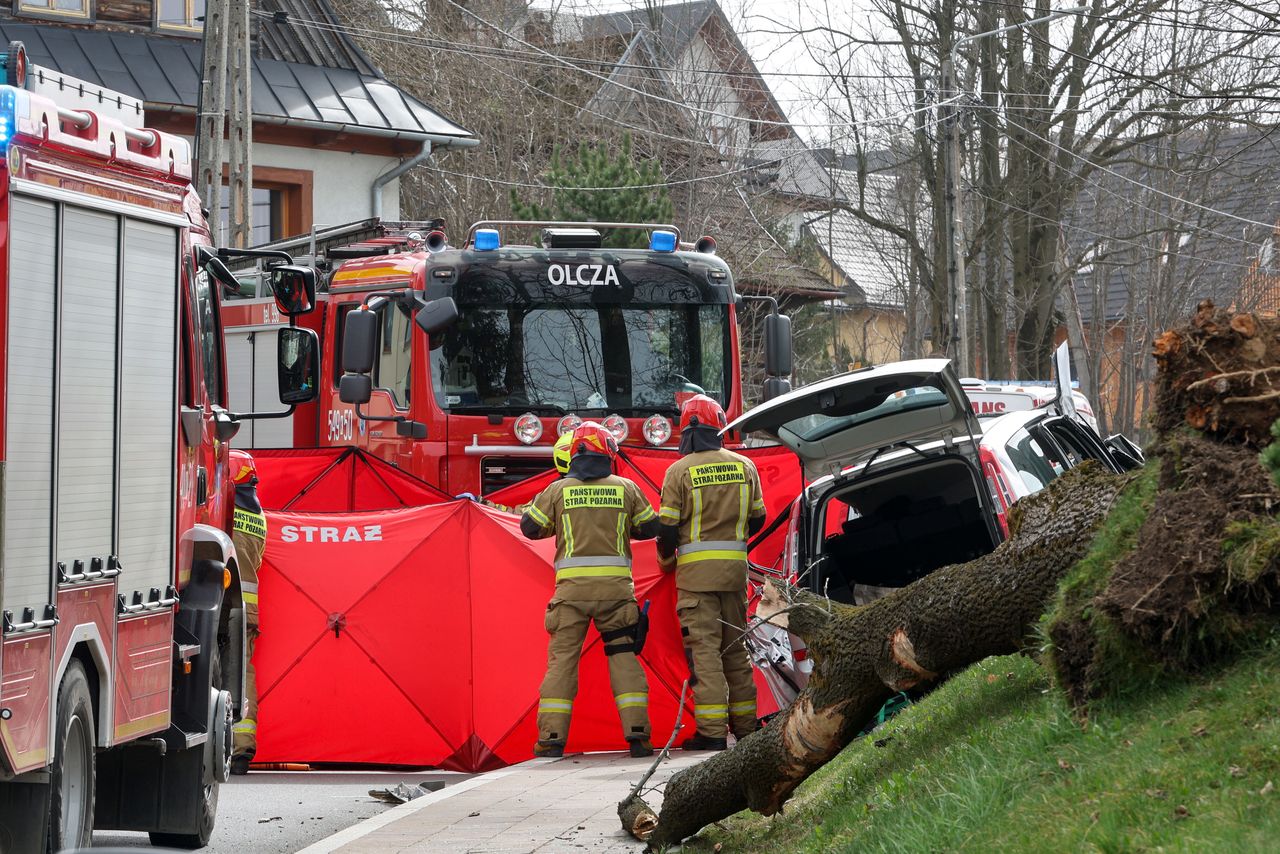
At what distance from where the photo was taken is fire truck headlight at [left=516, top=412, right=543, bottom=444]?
12.9m

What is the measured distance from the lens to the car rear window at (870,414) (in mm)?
8898

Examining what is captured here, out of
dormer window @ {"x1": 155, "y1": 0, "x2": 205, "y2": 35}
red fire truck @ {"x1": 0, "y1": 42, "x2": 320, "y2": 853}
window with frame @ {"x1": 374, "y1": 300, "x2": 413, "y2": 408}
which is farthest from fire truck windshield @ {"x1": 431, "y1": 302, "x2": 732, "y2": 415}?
dormer window @ {"x1": 155, "y1": 0, "x2": 205, "y2": 35}

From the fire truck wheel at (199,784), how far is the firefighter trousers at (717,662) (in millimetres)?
3192

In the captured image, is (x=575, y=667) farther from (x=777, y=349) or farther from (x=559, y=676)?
(x=777, y=349)

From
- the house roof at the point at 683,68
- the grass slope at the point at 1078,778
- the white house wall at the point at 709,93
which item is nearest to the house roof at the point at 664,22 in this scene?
the house roof at the point at 683,68

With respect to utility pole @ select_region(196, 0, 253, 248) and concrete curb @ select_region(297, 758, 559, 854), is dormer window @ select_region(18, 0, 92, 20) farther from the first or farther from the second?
concrete curb @ select_region(297, 758, 559, 854)

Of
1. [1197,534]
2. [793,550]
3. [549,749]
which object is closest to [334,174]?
[549,749]

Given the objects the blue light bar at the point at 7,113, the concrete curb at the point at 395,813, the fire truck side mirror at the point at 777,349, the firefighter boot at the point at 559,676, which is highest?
the blue light bar at the point at 7,113

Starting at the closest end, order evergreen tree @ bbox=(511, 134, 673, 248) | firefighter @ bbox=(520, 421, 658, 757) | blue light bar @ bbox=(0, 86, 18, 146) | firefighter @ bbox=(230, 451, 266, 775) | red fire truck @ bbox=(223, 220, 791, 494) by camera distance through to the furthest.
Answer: blue light bar @ bbox=(0, 86, 18, 146)
firefighter @ bbox=(230, 451, 266, 775)
firefighter @ bbox=(520, 421, 658, 757)
red fire truck @ bbox=(223, 220, 791, 494)
evergreen tree @ bbox=(511, 134, 673, 248)

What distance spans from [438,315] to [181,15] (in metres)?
16.0

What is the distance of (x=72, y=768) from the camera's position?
5.93 meters

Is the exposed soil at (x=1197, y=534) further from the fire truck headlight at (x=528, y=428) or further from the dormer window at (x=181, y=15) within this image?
the dormer window at (x=181, y=15)

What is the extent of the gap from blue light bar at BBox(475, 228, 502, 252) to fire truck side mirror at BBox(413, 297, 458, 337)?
2.38 ft

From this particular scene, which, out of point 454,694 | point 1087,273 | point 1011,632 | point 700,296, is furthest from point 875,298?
point 1011,632
